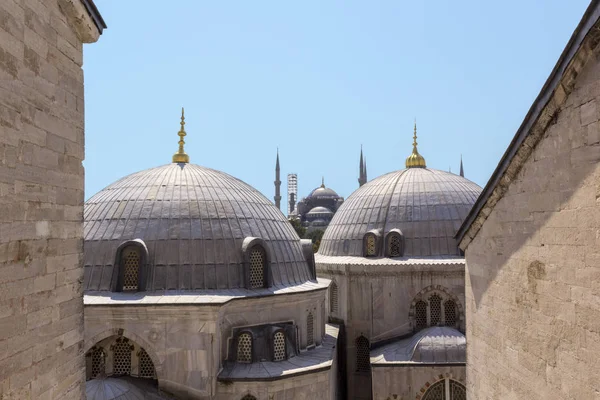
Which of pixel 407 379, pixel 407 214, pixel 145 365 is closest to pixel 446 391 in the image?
pixel 407 379

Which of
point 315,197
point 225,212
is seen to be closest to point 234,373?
point 225,212

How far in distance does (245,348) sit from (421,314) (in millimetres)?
8030

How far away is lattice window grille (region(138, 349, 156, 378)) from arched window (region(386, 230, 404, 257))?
10.2 m

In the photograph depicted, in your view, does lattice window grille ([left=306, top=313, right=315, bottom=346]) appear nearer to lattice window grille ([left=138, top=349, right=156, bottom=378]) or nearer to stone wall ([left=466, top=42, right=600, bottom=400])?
lattice window grille ([left=138, top=349, right=156, bottom=378])

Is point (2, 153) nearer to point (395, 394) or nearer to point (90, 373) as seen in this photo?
point (90, 373)

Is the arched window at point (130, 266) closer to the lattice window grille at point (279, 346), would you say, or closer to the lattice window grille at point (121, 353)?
the lattice window grille at point (121, 353)

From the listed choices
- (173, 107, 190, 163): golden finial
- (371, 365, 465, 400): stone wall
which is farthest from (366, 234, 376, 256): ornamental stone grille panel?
(173, 107, 190, 163): golden finial

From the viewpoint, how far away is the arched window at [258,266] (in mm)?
14546

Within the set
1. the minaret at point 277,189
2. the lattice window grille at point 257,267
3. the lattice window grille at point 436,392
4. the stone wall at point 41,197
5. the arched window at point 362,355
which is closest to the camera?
the stone wall at point 41,197

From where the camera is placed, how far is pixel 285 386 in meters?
12.9

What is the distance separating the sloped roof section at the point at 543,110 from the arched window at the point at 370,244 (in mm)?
12401

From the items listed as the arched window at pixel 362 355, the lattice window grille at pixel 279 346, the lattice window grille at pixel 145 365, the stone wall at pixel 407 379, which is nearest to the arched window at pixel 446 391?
the stone wall at pixel 407 379

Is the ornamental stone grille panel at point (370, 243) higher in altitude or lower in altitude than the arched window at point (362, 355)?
higher

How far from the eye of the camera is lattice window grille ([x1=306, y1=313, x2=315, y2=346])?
15570 millimetres
